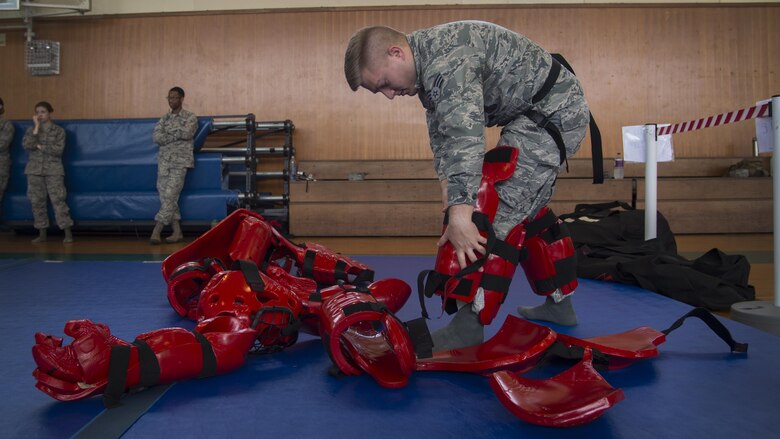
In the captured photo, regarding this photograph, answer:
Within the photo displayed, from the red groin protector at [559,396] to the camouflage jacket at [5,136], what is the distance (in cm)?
865

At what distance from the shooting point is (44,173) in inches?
293

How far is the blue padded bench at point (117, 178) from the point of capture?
25.3 ft

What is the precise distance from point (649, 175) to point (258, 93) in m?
6.71

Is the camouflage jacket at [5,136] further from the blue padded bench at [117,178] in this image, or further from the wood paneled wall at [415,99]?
the wood paneled wall at [415,99]

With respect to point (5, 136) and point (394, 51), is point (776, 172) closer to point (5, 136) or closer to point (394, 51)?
point (394, 51)

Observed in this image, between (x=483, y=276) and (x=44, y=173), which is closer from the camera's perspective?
(x=483, y=276)

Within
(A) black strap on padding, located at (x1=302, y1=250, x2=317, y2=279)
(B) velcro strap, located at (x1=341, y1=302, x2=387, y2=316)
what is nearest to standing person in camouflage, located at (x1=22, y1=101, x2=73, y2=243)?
(A) black strap on padding, located at (x1=302, y1=250, x2=317, y2=279)

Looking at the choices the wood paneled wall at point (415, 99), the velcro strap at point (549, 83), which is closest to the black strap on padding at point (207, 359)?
the velcro strap at point (549, 83)

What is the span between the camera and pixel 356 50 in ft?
6.62

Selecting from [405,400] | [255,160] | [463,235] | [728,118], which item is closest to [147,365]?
[405,400]

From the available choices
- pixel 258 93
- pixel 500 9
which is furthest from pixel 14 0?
pixel 500 9

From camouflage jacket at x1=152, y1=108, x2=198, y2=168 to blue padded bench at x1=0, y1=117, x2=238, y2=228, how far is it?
334mm

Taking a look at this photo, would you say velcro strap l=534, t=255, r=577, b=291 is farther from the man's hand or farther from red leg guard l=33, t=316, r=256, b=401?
red leg guard l=33, t=316, r=256, b=401

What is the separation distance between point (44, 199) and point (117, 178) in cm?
96
